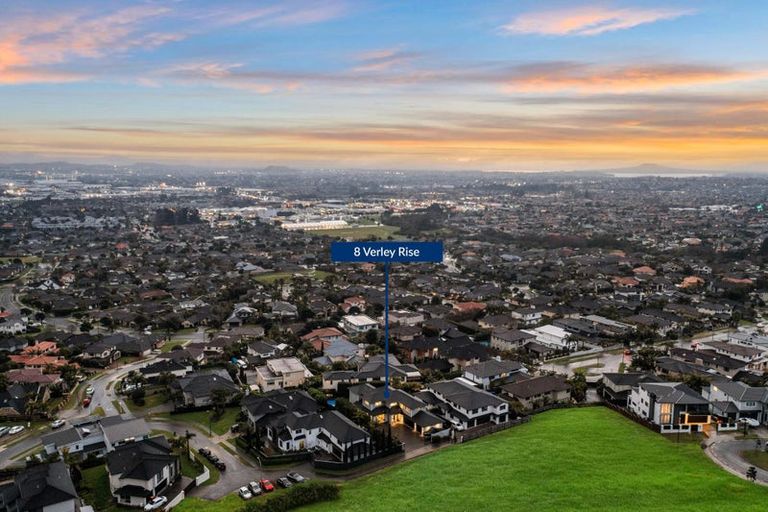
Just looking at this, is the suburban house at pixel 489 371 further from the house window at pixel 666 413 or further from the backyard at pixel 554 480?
the house window at pixel 666 413

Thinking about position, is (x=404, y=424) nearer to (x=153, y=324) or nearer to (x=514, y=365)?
(x=514, y=365)

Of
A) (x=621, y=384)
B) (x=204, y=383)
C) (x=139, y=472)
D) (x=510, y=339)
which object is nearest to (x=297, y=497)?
(x=139, y=472)

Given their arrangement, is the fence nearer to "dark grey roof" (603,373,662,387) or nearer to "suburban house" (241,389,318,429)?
"suburban house" (241,389,318,429)

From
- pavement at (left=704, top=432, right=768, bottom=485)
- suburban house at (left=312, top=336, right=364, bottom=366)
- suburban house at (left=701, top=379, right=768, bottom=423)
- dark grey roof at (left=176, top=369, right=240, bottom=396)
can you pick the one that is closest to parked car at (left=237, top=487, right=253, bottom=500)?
dark grey roof at (left=176, top=369, right=240, bottom=396)

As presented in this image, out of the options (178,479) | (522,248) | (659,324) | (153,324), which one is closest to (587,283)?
(659,324)

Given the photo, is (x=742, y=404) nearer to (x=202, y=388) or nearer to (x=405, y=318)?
(x=405, y=318)
